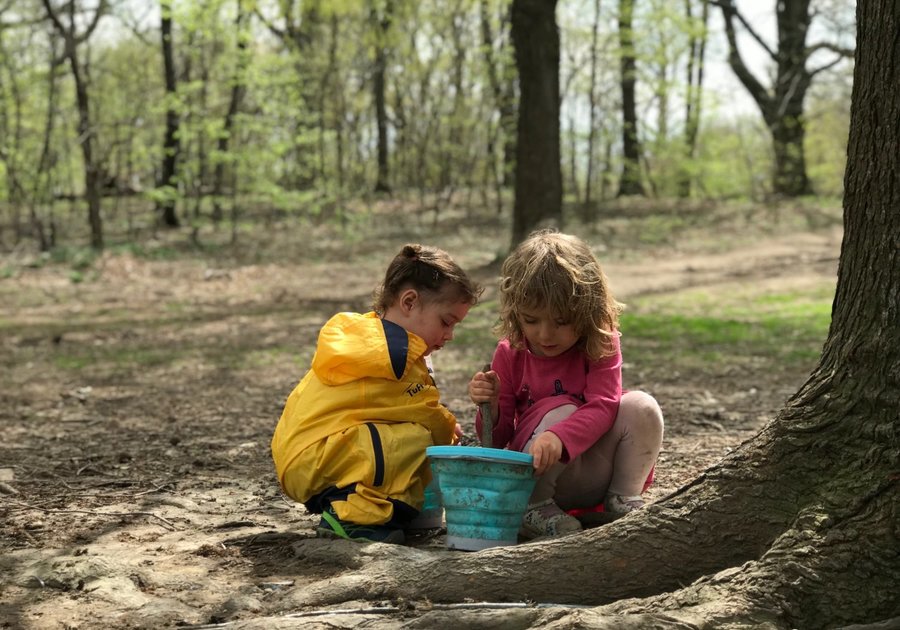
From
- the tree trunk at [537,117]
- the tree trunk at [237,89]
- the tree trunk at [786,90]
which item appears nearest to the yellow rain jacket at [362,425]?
the tree trunk at [537,117]

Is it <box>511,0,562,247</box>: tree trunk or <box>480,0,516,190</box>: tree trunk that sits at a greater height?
<box>480,0,516,190</box>: tree trunk

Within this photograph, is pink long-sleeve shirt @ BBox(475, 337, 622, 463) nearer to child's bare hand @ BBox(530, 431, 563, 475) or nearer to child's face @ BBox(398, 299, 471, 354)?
child's bare hand @ BBox(530, 431, 563, 475)

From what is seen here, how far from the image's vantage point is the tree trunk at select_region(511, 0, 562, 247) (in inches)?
452

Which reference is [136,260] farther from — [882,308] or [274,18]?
[882,308]

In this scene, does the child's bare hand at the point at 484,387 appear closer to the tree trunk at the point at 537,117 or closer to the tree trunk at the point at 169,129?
the tree trunk at the point at 537,117

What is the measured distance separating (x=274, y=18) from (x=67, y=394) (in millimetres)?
13775

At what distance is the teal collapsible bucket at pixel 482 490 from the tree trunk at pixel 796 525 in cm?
20

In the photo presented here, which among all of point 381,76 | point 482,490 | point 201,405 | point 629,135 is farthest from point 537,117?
point 629,135

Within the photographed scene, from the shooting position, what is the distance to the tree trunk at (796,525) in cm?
218

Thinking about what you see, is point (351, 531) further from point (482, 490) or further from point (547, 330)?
point (547, 330)

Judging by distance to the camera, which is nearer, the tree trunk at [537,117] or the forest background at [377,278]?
the forest background at [377,278]

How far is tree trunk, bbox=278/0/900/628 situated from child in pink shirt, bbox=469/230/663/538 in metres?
0.45

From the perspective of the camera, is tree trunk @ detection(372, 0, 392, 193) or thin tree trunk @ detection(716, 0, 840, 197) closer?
tree trunk @ detection(372, 0, 392, 193)

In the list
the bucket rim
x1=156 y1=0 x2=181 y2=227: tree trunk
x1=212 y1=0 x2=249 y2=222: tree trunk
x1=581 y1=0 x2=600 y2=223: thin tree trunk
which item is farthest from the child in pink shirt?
x1=581 y1=0 x2=600 y2=223: thin tree trunk
